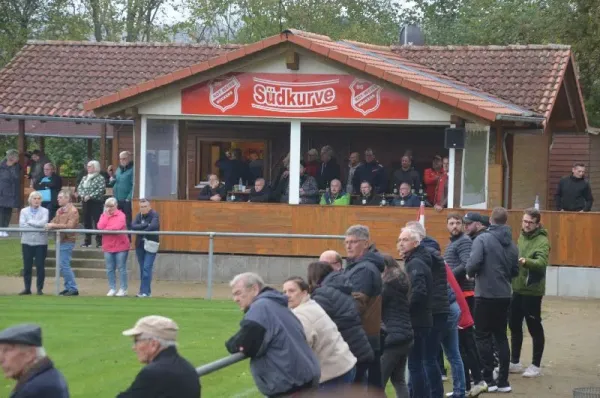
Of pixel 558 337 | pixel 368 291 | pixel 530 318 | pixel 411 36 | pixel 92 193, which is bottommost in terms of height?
pixel 558 337

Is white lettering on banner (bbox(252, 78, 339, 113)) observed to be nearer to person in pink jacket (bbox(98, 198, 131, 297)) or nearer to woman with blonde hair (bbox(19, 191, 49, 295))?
A: person in pink jacket (bbox(98, 198, 131, 297))

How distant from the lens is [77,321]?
56.0 ft

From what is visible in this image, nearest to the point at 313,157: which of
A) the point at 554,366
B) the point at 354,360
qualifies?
the point at 554,366

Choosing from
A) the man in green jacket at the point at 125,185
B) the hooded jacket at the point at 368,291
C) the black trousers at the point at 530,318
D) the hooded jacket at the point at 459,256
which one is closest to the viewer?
the hooded jacket at the point at 368,291

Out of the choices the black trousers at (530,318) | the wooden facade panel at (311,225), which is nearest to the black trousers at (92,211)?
the wooden facade panel at (311,225)

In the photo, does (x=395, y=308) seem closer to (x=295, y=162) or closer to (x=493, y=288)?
(x=493, y=288)

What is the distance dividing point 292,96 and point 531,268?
10.6m

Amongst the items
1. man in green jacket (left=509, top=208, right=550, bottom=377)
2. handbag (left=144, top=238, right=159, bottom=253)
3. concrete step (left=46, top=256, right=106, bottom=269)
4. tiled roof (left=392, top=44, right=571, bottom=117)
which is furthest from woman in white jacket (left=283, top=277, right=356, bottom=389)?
tiled roof (left=392, top=44, right=571, bottom=117)

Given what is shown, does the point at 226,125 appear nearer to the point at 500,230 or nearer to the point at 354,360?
the point at 500,230

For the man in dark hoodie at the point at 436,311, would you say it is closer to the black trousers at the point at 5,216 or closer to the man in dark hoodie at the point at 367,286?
the man in dark hoodie at the point at 367,286

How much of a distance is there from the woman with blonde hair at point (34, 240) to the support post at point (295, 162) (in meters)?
4.84

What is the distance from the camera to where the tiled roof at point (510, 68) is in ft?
84.2

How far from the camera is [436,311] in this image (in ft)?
39.7

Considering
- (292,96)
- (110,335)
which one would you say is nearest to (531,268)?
(110,335)
